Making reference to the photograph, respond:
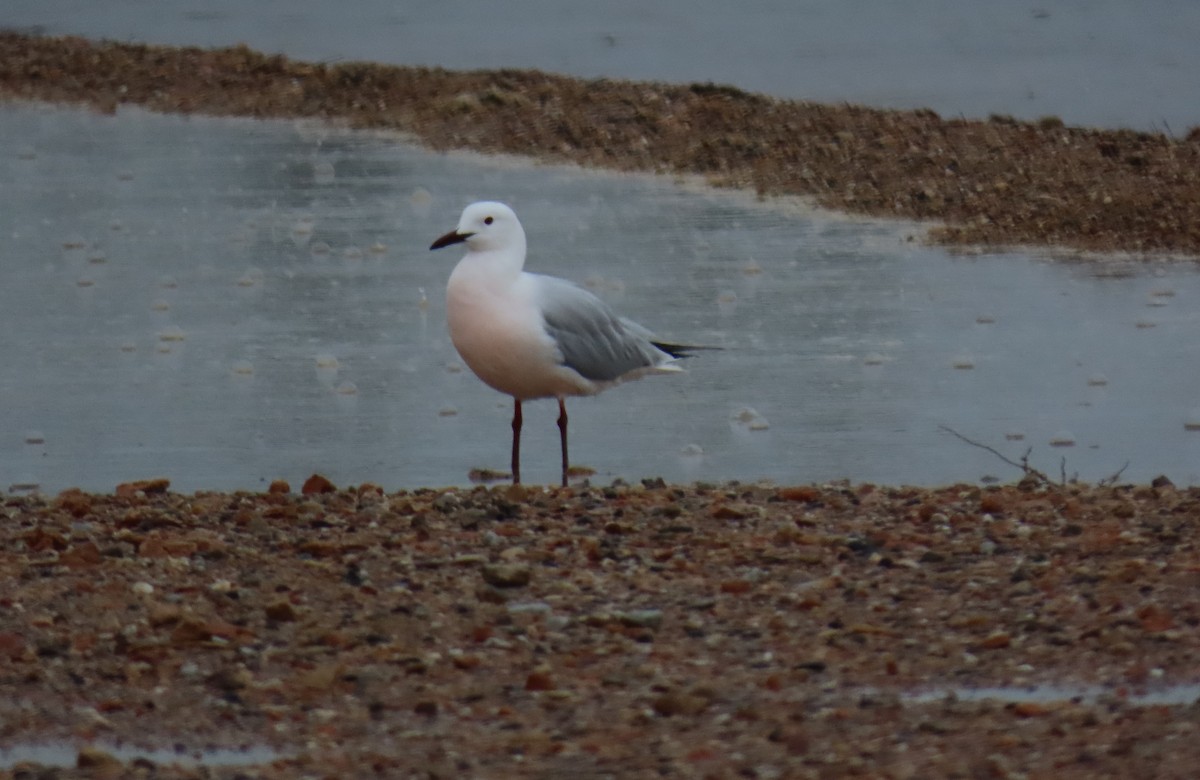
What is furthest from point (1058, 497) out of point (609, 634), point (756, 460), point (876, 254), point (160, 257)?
point (160, 257)

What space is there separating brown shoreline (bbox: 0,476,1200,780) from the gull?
0.74 m

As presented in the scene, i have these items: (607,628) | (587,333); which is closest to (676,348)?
(587,333)

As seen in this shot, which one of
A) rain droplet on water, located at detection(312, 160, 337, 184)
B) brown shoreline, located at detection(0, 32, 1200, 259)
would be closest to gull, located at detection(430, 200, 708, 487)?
brown shoreline, located at detection(0, 32, 1200, 259)

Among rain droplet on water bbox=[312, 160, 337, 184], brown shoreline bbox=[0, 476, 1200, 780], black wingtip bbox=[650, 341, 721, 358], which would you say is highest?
rain droplet on water bbox=[312, 160, 337, 184]

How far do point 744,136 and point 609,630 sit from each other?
928 centimetres

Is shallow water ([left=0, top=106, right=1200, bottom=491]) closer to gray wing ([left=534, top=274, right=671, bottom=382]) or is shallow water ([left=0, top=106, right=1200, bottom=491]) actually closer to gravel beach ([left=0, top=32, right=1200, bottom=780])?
gray wing ([left=534, top=274, right=671, bottom=382])

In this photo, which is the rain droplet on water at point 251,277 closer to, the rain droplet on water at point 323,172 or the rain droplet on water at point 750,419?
the rain droplet on water at point 323,172

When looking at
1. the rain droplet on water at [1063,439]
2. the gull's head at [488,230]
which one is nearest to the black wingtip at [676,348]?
the gull's head at [488,230]

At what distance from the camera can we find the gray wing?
25.8 feet

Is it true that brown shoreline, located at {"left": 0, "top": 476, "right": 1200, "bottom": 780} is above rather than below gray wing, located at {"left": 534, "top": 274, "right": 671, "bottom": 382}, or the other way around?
below

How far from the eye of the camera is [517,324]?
773 cm

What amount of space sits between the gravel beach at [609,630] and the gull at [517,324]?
0.71 metres

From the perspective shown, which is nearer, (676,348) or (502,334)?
(502,334)

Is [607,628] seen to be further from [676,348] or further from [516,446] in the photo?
[676,348]
